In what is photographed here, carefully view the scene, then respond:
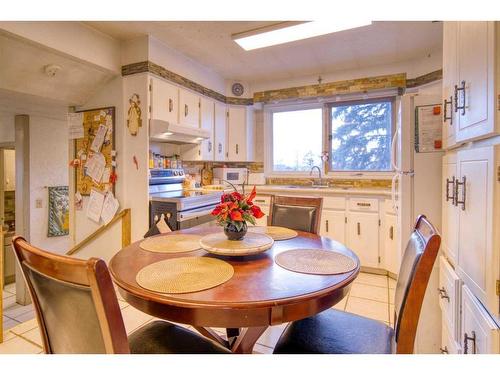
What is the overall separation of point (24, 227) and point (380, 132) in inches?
192

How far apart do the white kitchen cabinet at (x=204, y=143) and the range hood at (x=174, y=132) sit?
0.32ft

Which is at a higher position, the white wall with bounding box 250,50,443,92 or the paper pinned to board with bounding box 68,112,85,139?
the white wall with bounding box 250,50,443,92

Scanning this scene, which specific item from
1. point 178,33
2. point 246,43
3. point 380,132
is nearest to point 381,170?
point 380,132

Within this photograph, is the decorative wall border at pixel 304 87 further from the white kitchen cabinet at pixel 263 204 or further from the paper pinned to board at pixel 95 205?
the white kitchen cabinet at pixel 263 204

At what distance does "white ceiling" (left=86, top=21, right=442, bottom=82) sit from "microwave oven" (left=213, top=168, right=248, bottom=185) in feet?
4.51

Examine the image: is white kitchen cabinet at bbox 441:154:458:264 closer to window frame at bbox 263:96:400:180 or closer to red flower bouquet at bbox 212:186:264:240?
red flower bouquet at bbox 212:186:264:240

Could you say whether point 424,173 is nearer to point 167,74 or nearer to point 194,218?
point 194,218

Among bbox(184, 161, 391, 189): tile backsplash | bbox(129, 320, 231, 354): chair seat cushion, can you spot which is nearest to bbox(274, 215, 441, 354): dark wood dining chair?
bbox(129, 320, 231, 354): chair seat cushion

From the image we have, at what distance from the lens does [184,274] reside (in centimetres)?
112

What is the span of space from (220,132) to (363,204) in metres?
2.15

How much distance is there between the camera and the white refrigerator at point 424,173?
1.84 metres

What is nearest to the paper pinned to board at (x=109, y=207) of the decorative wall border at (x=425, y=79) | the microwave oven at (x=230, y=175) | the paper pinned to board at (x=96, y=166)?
the paper pinned to board at (x=96, y=166)

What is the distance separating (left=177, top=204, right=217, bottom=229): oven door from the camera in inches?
114
